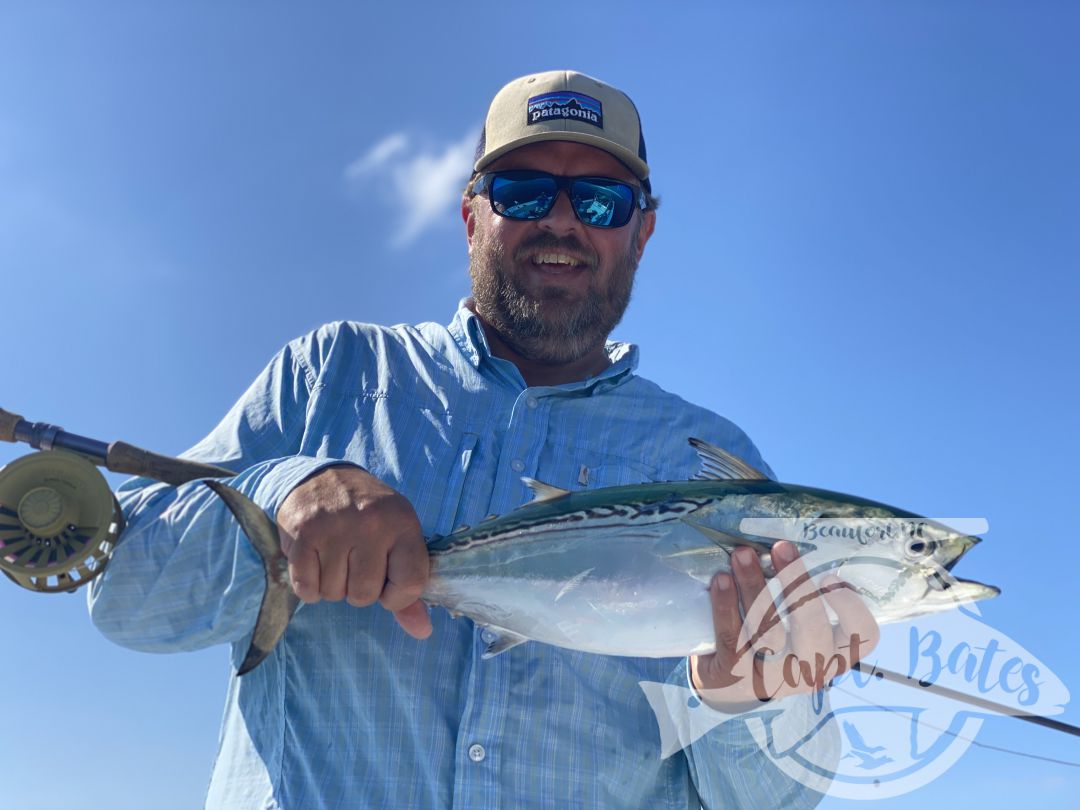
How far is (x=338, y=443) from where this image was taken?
3223 mm

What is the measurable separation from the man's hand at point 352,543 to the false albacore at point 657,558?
204 mm

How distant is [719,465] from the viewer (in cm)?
283

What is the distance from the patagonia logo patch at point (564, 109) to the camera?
3.98 m

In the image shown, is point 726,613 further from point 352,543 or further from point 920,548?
point 352,543

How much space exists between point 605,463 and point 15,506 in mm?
1860

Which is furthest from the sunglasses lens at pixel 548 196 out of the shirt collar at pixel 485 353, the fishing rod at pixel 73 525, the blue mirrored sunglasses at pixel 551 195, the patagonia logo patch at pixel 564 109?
the fishing rod at pixel 73 525

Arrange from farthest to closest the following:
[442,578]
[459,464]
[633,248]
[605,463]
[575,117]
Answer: [633,248] < [575,117] < [605,463] < [459,464] < [442,578]

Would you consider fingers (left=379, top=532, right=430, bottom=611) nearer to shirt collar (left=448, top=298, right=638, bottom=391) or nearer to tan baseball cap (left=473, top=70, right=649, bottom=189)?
shirt collar (left=448, top=298, right=638, bottom=391)

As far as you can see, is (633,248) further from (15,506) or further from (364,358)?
(15,506)

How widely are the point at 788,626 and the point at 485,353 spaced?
1.57 m

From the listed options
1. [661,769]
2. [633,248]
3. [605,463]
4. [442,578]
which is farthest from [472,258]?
[661,769]

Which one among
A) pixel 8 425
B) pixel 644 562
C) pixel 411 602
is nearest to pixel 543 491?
pixel 644 562

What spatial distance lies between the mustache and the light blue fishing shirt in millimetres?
806

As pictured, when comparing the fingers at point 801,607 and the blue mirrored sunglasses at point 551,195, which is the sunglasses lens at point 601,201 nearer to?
the blue mirrored sunglasses at point 551,195
